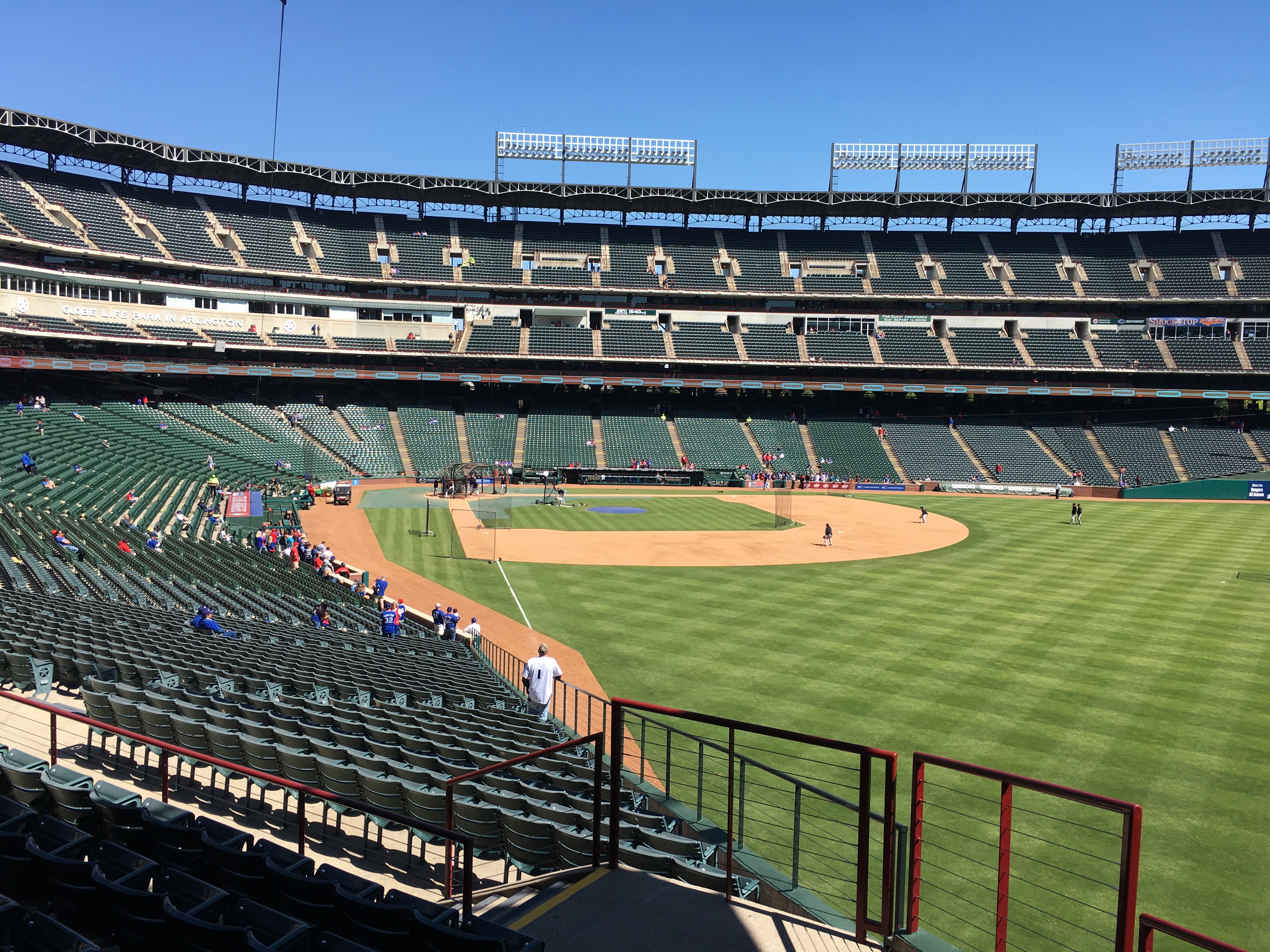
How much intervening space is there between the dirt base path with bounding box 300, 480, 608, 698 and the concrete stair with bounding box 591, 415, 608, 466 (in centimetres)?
2251

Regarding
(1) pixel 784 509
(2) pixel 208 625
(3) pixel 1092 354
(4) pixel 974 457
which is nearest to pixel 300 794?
(2) pixel 208 625

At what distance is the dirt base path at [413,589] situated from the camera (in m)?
19.8

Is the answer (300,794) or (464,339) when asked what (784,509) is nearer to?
(464,339)

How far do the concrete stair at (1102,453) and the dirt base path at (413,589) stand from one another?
198ft

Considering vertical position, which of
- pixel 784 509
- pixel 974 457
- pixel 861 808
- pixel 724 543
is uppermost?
pixel 974 457

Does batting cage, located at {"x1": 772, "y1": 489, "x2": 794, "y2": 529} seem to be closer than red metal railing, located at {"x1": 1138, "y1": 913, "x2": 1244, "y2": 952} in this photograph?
No

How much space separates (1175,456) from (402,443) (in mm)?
67640

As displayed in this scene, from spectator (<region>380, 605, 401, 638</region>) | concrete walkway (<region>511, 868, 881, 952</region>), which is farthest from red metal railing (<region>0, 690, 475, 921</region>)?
spectator (<region>380, 605, 401, 638</region>)

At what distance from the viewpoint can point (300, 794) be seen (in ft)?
20.3

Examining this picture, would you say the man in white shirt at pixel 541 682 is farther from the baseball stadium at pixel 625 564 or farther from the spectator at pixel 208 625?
the spectator at pixel 208 625

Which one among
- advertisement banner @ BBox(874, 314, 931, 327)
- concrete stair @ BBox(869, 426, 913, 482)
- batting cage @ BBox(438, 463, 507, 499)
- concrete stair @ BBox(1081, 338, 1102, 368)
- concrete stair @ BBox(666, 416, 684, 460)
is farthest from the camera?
advertisement banner @ BBox(874, 314, 931, 327)

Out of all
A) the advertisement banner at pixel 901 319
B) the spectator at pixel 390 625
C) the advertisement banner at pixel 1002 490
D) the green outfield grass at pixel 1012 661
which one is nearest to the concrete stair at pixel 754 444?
the advertisement banner at pixel 1002 490

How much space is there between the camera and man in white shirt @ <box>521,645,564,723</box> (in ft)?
41.6

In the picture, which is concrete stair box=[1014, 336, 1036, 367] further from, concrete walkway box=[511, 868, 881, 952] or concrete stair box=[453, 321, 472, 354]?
concrete walkway box=[511, 868, 881, 952]
